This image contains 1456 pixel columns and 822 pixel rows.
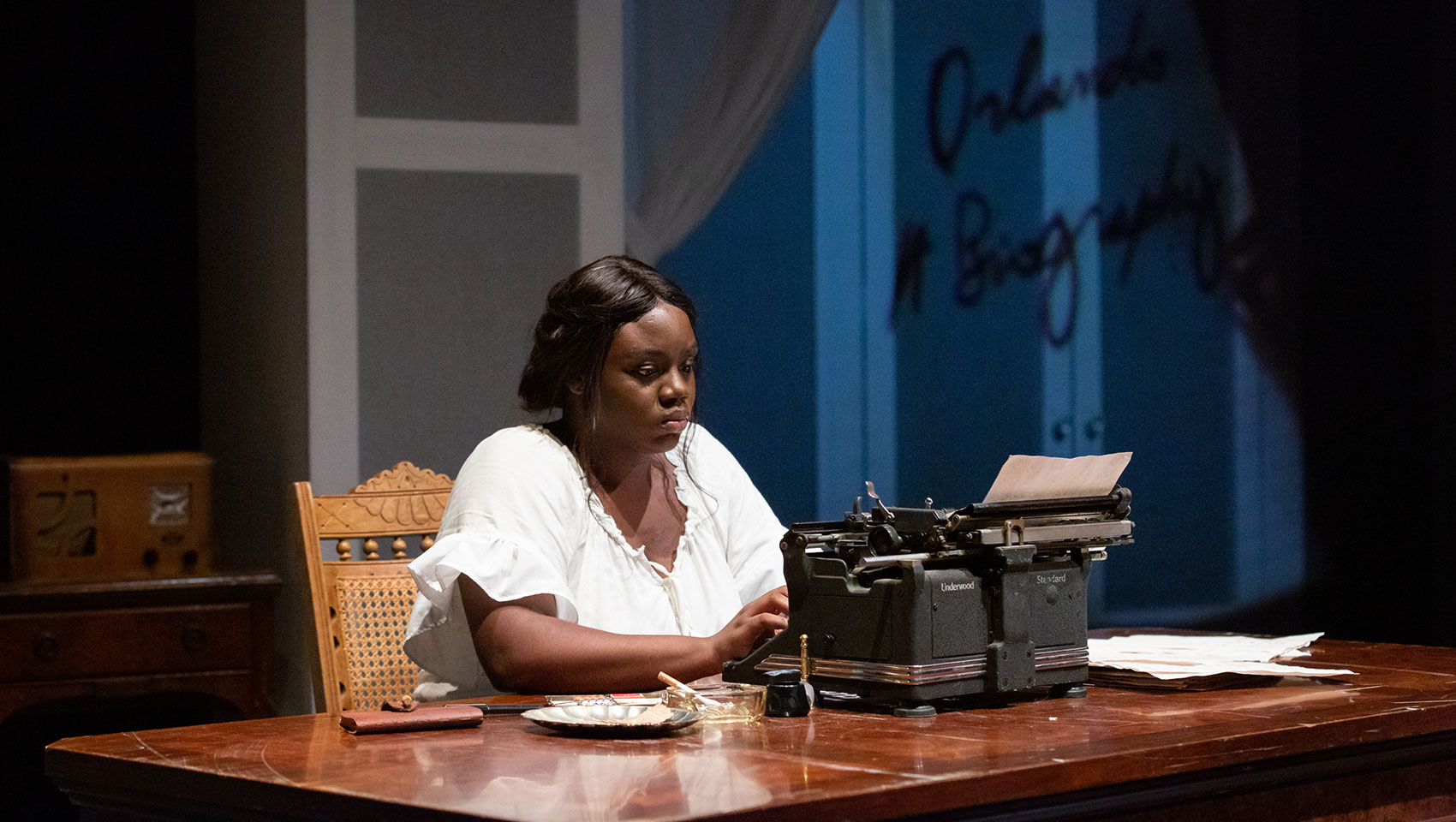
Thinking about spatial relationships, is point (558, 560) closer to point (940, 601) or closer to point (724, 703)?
point (724, 703)

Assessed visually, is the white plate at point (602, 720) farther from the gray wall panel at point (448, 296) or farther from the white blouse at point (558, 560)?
the gray wall panel at point (448, 296)

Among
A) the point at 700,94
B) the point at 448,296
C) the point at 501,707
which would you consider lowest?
the point at 501,707

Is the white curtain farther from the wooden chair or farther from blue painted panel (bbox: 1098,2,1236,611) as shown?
→ the wooden chair

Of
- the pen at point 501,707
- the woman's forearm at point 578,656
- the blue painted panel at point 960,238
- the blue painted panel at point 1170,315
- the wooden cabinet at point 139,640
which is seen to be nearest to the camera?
the pen at point 501,707

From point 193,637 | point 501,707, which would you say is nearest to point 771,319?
point 193,637

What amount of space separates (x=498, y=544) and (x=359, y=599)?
49cm

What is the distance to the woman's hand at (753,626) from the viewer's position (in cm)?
206

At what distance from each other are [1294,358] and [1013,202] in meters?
1.17

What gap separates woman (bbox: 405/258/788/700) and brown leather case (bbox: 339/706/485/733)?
1.17 feet

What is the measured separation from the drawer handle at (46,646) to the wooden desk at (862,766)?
1.80 meters

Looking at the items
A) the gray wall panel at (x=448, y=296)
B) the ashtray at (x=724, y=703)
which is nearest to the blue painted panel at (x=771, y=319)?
the gray wall panel at (x=448, y=296)

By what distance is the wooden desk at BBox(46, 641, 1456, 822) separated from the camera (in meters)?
1.34

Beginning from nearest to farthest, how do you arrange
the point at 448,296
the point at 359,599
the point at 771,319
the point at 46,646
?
1. the point at 359,599
2. the point at 46,646
3. the point at 448,296
4. the point at 771,319

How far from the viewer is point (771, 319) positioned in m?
5.32
